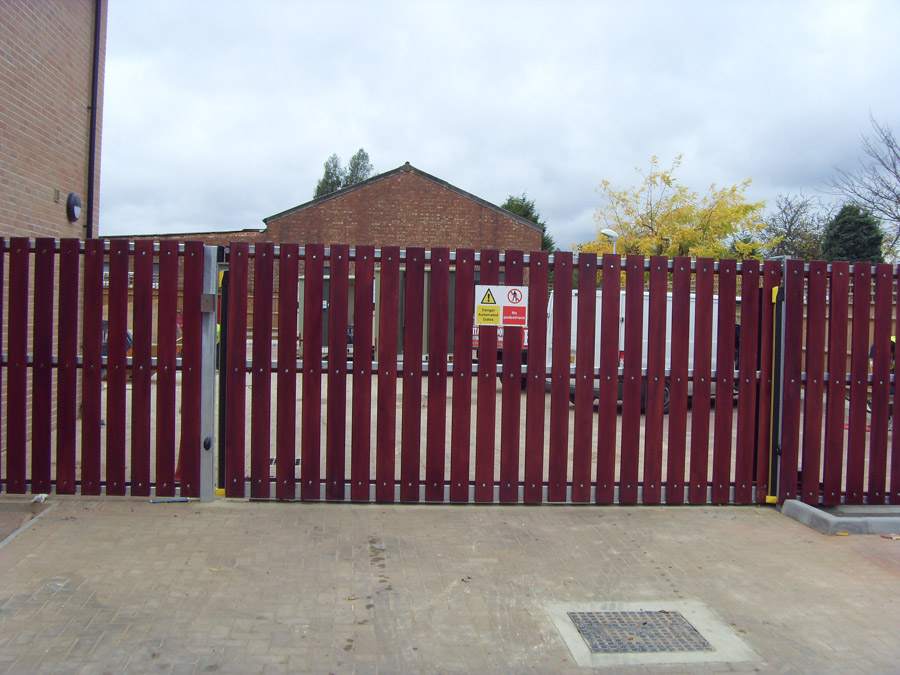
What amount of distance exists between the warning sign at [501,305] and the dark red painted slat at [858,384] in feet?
9.81

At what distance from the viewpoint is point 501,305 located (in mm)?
5988

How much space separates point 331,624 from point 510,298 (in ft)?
10.0

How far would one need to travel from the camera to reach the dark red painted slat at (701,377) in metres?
6.08

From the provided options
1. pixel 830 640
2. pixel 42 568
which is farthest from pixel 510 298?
pixel 42 568

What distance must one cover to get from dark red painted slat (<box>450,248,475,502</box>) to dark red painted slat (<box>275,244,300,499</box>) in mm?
1346

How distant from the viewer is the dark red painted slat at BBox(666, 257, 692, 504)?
6.11 metres

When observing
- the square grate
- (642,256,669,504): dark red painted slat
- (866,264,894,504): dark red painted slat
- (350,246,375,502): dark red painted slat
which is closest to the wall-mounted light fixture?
(350,246,375,502): dark red painted slat

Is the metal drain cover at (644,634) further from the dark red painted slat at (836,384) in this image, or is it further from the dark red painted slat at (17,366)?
the dark red painted slat at (17,366)

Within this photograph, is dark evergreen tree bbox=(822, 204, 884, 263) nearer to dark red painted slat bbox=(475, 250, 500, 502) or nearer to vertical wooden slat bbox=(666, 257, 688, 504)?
vertical wooden slat bbox=(666, 257, 688, 504)

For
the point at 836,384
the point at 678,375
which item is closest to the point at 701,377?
the point at 678,375

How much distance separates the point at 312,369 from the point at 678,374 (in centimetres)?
316

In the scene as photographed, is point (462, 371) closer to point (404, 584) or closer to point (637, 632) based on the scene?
point (404, 584)

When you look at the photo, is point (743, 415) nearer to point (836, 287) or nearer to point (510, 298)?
point (836, 287)

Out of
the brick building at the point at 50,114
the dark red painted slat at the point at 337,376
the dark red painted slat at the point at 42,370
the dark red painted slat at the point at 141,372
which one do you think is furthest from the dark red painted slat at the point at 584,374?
the brick building at the point at 50,114
